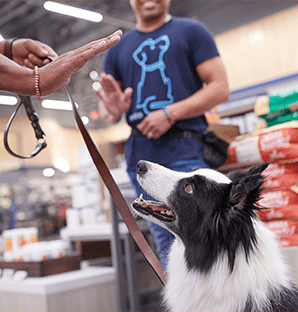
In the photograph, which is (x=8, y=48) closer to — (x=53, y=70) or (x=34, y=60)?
(x=34, y=60)

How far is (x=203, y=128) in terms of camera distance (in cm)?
150

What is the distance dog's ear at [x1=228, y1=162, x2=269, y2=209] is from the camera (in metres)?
0.90

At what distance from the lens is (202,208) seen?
3.51ft

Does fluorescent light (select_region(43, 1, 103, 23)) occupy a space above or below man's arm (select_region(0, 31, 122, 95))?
above

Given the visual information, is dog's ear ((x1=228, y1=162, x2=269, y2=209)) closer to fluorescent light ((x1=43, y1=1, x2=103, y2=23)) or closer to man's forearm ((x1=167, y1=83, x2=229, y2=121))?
man's forearm ((x1=167, y1=83, x2=229, y2=121))

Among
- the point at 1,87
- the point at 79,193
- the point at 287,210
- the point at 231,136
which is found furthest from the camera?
the point at 79,193

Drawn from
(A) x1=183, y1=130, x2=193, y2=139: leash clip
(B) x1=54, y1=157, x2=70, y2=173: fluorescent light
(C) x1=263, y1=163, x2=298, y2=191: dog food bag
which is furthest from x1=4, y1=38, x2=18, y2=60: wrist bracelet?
(B) x1=54, y1=157, x2=70, y2=173: fluorescent light

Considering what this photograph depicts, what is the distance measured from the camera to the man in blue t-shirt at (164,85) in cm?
134

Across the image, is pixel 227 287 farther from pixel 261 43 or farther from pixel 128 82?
pixel 261 43

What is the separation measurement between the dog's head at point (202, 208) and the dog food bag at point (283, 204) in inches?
29.9

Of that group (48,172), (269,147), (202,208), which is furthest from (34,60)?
(48,172)

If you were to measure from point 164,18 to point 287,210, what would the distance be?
1.14 metres

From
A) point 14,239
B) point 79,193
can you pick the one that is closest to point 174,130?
point 14,239

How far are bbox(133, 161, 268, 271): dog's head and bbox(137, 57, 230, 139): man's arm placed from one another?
0.90ft
